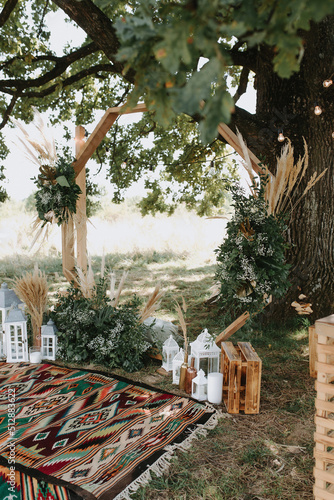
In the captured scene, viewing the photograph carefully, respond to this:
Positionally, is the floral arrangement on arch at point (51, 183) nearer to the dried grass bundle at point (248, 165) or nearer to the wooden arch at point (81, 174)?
the wooden arch at point (81, 174)

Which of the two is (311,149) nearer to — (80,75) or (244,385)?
(244,385)

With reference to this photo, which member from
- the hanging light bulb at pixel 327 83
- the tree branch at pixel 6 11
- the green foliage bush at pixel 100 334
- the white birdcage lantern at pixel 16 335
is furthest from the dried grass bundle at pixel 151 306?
the tree branch at pixel 6 11

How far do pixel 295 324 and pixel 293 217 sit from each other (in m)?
1.12

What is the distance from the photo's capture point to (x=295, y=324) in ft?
14.1

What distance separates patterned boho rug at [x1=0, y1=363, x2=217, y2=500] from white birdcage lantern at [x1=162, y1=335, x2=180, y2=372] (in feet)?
1.32

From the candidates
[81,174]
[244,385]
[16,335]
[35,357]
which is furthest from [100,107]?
[244,385]

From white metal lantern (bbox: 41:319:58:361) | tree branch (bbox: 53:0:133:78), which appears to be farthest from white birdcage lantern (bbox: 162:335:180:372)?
tree branch (bbox: 53:0:133:78)

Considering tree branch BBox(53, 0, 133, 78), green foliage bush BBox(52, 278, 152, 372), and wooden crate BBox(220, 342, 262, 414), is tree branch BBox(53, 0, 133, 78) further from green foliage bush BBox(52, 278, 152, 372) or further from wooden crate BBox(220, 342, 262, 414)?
wooden crate BBox(220, 342, 262, 414)

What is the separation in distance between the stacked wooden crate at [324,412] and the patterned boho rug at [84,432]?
0.78 metres

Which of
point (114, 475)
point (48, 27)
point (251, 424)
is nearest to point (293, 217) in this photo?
point (251, 424)

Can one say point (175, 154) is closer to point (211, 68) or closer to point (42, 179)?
point (42, 179)

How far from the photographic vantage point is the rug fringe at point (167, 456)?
196cm

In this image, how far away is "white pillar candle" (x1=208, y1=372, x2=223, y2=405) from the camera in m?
2.82

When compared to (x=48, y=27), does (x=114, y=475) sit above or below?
below
